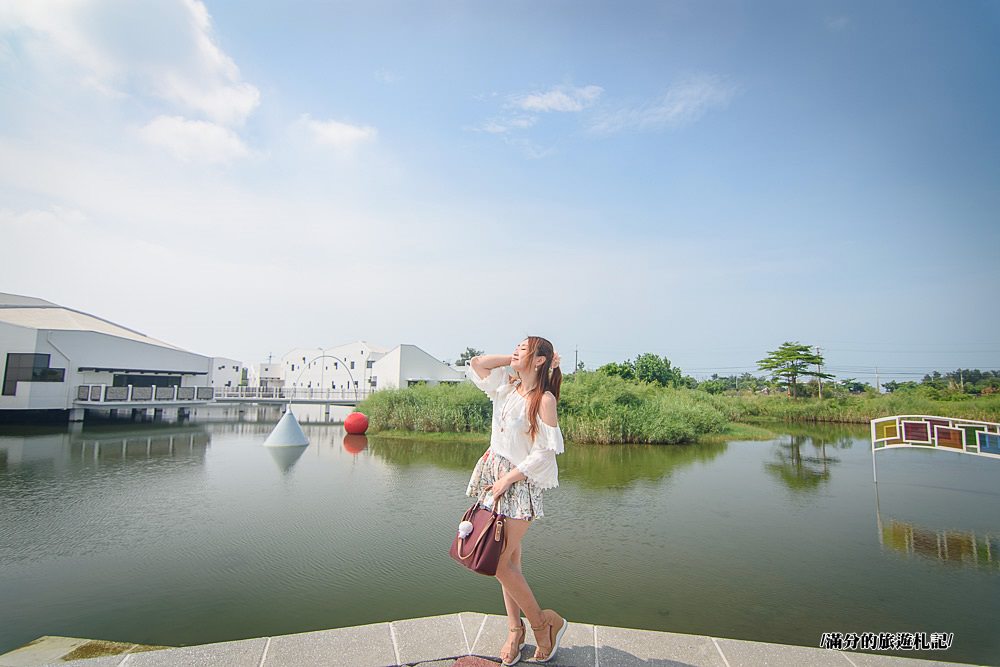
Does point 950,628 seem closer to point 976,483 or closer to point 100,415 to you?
point 976,483

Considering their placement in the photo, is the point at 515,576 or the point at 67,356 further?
the point at 67,356

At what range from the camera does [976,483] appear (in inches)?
336

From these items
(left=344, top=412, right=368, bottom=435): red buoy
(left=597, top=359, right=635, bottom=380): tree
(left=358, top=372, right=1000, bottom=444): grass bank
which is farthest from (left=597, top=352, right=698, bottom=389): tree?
(left=344, top=412, right=368, bottom=435): red buoy

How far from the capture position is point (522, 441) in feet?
7.19

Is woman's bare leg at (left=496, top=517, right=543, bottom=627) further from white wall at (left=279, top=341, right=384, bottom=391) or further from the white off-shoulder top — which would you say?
white wall at (left=279, top=341, right=384, bottom=391)

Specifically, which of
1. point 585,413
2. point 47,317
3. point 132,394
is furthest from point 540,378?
point 47,317

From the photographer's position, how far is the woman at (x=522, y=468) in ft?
6.91

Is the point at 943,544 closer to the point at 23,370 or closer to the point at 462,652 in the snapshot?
the point at 462,652

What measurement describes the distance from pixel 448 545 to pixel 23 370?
65.7 ft

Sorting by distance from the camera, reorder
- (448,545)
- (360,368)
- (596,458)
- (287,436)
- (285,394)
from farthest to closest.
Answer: (360,368) → (285,394) → (287,436) → (596,458) → (448,545)

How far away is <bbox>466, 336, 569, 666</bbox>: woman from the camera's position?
2105 mm

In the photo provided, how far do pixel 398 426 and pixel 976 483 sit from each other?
13.4m

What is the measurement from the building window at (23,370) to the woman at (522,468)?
861 inches

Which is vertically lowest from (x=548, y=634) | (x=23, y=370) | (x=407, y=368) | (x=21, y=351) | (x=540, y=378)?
(x=548, y=634)
